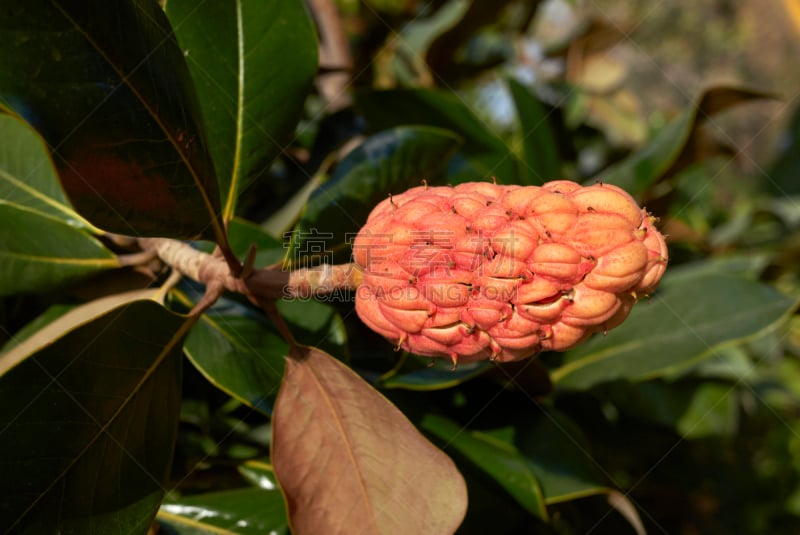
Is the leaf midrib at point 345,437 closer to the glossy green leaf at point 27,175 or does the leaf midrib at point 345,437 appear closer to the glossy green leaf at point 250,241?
the glossy green leaf at point 250,241

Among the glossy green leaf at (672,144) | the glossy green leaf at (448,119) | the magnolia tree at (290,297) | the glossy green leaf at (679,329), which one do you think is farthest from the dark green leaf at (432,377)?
the glossy green leaf at (672,144)

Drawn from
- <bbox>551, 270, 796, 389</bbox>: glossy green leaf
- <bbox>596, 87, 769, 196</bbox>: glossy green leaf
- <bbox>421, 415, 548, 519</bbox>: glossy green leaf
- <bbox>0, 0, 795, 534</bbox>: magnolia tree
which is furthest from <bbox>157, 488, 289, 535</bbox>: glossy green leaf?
<bbox>596, 87, 769, 196</bbox>: glossy green leaf

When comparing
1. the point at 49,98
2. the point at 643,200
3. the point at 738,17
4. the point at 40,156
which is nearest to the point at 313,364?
the point at 49,98

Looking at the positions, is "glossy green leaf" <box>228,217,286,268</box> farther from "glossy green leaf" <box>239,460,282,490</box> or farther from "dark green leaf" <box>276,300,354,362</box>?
"glossy green leaf" <box>239,460,282,490</box>

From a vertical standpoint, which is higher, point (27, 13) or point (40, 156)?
point (27, 13)

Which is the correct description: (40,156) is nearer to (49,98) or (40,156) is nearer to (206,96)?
(206,96)

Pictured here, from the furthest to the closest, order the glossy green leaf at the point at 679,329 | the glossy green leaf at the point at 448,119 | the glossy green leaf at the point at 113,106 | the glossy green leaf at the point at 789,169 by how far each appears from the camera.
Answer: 1. the glossy green leaf at the point at 789,169
2. the glossy green leaf at the point at 448,119
3. the glossy green leaf at the point at 679,329
4. the glossy green leaf at the point at 113,106
